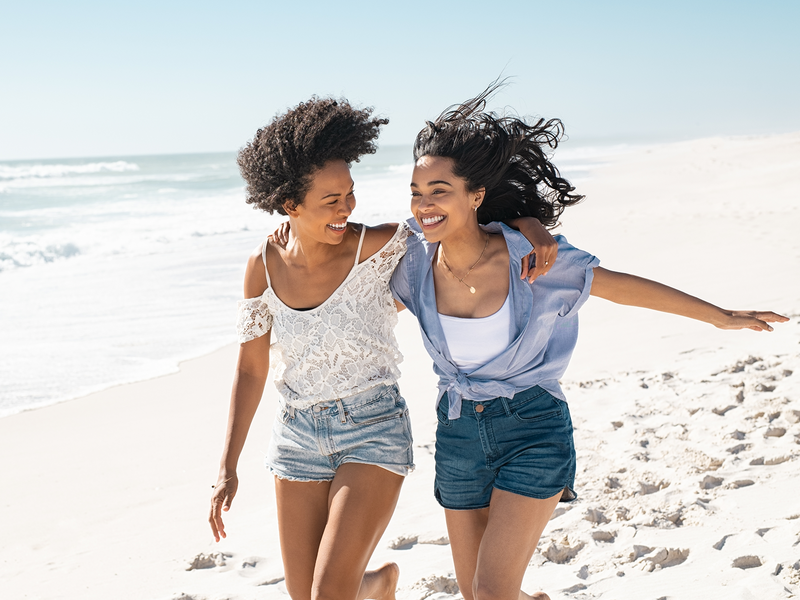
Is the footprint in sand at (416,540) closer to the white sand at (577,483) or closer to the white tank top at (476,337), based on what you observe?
the white sand at (577,483)

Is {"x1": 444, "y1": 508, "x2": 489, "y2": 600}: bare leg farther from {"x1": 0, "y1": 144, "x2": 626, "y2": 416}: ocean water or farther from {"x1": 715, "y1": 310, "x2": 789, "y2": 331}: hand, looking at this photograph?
{"x1": 0, "y1": 144, "x2": 626, "y2": 416}: ocean water

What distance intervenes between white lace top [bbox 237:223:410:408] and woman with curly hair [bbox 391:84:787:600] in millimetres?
141

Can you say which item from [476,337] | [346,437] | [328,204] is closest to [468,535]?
[346,437]

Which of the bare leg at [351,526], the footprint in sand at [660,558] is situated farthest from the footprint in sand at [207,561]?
the footprint in sand at [660,558]

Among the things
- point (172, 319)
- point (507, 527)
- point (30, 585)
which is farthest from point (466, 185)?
point (172, 319)

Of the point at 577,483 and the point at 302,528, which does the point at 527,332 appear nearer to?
the point at 302,528

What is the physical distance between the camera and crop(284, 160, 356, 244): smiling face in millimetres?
3006

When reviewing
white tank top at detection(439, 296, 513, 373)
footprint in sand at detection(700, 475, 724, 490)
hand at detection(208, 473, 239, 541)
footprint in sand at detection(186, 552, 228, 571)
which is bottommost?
footprint in sand at detection(186, 552, 228, 571)

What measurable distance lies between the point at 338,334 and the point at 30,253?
14.3 meters

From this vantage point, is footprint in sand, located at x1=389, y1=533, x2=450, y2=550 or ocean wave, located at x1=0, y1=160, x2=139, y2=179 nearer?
footprint in sand, located at x1=389, y1=533, x2=450, y2=550

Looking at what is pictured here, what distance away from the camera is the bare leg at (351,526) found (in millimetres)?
2691

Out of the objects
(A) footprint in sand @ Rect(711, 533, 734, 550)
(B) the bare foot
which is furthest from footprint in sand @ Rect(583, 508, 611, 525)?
(B) the bare foot

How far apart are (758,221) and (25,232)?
16.6 m

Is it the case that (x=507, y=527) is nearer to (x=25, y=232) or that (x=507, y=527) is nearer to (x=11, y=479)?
(x=11, y=479)
